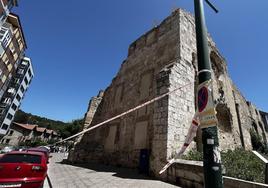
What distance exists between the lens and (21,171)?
15.1 ft

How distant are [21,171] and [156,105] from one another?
17.9 feet

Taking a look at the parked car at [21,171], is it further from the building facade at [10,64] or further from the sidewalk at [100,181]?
the building facade at [10,64]

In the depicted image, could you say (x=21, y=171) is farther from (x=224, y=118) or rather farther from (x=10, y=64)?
(x=10, y=64)

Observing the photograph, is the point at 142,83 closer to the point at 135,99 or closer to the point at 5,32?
the point at 135,99

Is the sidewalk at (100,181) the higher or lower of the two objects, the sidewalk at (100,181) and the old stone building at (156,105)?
the lower

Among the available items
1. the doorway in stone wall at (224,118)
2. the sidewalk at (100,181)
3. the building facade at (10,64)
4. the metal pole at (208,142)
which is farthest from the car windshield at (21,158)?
the building facade at (10,64)

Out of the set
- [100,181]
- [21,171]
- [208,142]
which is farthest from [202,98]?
[21,171]

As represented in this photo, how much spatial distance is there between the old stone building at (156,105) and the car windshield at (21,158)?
13.9ft

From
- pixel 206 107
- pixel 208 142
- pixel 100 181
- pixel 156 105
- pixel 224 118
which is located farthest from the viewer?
pixel 224 118

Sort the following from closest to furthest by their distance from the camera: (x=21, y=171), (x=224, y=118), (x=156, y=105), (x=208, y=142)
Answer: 1. (x=208, y=142)
2. (x=21, y=171)
3. (x=156, y=105)
4. (x=224, y=118)

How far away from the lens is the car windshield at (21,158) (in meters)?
4.83

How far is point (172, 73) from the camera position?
777 cm

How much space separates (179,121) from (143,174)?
9.12 ft

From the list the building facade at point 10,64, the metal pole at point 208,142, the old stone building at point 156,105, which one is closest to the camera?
the metal pole at point 208,142
